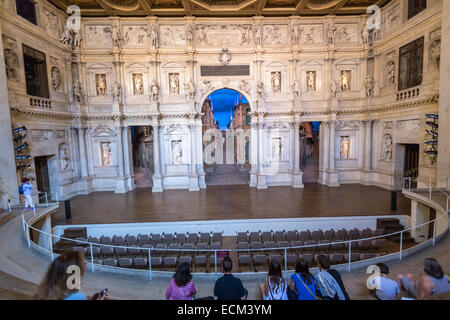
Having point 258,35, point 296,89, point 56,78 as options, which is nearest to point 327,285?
point 296,89

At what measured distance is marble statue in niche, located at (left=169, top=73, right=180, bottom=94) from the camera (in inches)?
669

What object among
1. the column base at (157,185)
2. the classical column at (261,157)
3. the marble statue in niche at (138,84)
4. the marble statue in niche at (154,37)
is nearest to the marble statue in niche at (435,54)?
the classical column at (261,157)

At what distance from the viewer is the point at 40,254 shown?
22.7 feet

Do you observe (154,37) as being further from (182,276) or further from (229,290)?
(229,290)

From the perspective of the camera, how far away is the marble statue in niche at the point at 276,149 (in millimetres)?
17500

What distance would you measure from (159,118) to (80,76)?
645cm

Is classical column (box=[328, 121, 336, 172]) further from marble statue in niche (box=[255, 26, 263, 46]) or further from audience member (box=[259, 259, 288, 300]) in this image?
audience member (box=[259, 259, 288, 300])

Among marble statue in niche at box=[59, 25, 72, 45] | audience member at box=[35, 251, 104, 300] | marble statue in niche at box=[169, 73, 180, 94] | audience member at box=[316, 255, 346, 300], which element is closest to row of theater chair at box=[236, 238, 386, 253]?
audience member at box=[316, 255, 346, 300]

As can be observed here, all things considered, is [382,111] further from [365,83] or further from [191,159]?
[191,159]

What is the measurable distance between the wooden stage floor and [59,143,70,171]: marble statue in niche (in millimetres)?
2368

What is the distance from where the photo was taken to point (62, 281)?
230cm

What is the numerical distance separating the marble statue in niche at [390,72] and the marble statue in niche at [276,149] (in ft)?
27.9
